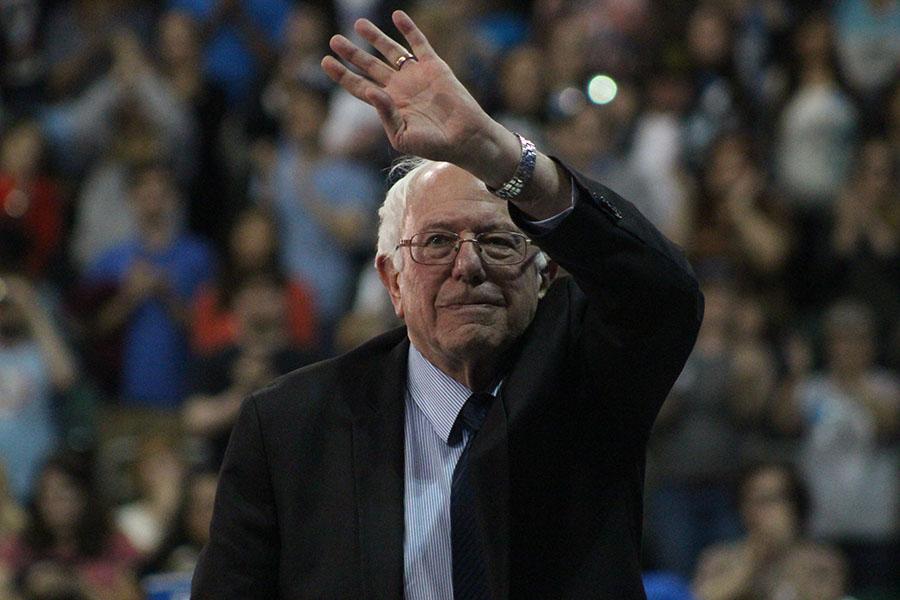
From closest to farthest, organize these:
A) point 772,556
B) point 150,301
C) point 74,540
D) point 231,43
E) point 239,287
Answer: point 74,540
point 772,556
point 239,287
point 150,301
point 231,43

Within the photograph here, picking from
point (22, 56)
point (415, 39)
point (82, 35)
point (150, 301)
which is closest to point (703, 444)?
point (150, 301)

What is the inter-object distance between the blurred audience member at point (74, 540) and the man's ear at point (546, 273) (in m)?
3.43

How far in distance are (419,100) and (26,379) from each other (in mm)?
4551

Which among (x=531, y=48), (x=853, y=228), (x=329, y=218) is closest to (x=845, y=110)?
(x=853, y=228)

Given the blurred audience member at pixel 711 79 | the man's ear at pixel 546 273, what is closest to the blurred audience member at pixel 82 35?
the blurred audience member at pixel 711 79

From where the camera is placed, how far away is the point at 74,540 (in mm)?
5660

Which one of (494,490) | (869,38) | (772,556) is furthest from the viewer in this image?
(869,38)

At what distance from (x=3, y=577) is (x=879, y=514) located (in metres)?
3.57

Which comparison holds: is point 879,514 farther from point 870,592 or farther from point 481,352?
point 481,352

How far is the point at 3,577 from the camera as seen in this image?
214 inches

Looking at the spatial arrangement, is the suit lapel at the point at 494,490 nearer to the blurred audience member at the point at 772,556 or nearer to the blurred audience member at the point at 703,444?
the blurred audience member at the point at 772,556

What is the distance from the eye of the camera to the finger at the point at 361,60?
7.07ft

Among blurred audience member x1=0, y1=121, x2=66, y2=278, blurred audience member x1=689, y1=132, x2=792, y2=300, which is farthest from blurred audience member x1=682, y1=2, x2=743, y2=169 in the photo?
blurred audience member x1=0, y1=121, x2=66, y2=278

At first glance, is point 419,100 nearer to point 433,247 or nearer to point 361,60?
point 361,60
